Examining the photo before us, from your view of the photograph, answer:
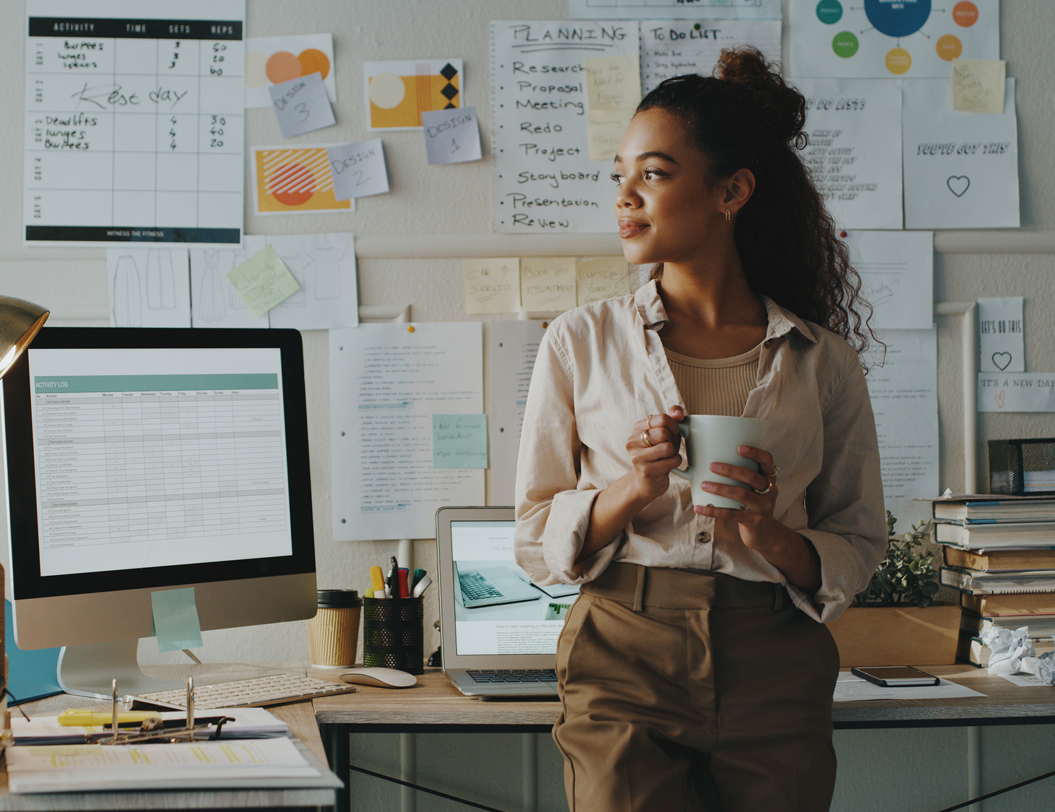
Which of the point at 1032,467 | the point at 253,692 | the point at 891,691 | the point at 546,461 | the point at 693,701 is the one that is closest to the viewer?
the point at 693,701

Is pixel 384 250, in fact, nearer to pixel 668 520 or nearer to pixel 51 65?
pixel 51 65

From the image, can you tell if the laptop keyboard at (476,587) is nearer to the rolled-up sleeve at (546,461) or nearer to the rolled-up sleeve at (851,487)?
the rolled-up sleeve at (546,461)

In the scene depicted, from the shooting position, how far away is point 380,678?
1.32 metres

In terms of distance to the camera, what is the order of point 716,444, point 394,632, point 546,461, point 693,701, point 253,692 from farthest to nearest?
point 394,632, point 253,692, point 546,461, point 693,701, point 716,444

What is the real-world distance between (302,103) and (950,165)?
1.26 m

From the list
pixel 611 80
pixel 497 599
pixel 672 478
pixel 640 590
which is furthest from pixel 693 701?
pixel 611 80

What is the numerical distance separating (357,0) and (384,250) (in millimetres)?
476

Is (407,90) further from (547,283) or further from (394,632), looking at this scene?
(394,632)

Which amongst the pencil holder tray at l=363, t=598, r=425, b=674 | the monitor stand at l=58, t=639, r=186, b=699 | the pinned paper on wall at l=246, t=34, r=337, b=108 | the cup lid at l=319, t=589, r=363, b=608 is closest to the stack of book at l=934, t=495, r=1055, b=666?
the pencil holder tray at l=363, t=598, r=425, b=674

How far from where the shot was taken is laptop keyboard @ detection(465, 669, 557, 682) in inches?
52.4

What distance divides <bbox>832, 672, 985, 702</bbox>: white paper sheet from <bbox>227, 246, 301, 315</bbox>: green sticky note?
116cm

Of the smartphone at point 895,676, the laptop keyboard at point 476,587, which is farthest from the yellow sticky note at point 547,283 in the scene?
the smartphone at point 895,676

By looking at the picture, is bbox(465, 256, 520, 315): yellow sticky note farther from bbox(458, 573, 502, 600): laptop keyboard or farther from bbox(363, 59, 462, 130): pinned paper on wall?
bbox(458, 573, 502, 600): laptop keyboard

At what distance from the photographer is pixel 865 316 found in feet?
5.44
